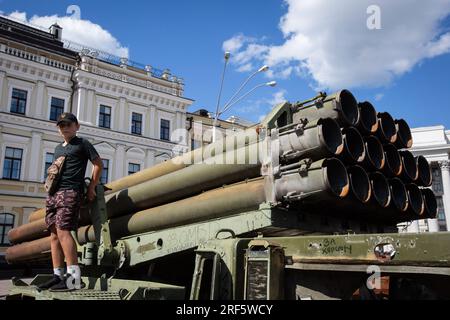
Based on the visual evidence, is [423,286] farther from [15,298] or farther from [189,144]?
[189,144]

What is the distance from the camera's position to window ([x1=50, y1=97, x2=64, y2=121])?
2333cm

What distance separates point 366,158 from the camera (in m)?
3.51

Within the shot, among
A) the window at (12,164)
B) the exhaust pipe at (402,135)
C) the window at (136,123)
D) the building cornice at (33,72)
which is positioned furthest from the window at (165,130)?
the exhaust pipe at (402,135)

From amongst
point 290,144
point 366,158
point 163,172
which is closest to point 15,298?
point 163,172

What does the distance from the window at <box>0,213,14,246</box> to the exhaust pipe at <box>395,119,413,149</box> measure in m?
20.3

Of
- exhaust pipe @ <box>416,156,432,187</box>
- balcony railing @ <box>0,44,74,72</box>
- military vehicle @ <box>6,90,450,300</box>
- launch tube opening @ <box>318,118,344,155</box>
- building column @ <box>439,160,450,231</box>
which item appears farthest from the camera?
building column @ <box>439,160,450,231</box>

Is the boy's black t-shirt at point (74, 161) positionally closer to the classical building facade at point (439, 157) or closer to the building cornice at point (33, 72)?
the building cornice at point (33, 72)

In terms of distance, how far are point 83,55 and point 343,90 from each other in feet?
76.0

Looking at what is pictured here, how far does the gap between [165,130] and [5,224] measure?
1014 cm

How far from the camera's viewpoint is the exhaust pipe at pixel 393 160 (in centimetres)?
389

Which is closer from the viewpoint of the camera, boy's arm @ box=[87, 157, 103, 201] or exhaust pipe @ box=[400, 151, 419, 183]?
exhaust pipe @ box=[400, 151, 419, 183]

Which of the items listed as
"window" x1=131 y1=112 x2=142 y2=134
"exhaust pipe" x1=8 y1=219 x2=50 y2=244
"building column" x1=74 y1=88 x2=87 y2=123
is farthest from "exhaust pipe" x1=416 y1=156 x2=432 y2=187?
"window" x1=131 y1=112 x2=142 y2=134

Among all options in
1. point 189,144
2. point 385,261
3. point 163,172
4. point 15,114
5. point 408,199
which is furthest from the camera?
point 189,144

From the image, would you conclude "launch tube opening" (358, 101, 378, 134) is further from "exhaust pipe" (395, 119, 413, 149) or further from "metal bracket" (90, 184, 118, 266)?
"metal bracket" (90, 184, 118, 266)
